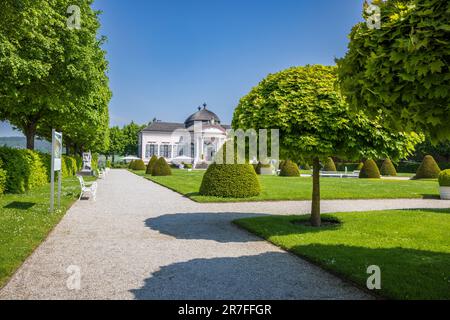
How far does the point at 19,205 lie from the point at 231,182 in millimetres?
8014

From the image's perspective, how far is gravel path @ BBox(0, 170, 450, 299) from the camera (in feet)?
15.4

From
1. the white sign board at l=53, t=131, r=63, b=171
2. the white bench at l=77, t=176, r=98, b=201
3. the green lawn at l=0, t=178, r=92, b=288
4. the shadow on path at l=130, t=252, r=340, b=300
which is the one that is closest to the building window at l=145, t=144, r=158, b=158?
the white bench at l=77, t=176, r=98, b=201

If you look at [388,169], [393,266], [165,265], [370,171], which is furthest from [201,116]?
[393,266]

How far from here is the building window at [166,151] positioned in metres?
82.7

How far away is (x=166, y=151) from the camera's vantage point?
8331cm

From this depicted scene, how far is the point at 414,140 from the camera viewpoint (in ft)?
27.4

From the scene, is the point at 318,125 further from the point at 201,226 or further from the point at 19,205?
the point at 19,205

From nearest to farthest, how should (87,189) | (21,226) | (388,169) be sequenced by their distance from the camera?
(21,226)
(87,189)
(388,169)

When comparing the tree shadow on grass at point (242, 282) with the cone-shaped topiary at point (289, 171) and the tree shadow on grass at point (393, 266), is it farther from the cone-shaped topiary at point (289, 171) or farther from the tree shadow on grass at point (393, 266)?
the cone-shaped topiary at point (289, 171)

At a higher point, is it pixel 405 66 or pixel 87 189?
pixel 405 66

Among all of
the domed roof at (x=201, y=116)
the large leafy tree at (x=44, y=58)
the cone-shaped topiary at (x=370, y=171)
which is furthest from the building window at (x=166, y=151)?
the large leafy tree at (x=44, y=58)

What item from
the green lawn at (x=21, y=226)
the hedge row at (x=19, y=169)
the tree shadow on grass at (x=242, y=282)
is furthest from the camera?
the hedge row at (x=19, y=169)

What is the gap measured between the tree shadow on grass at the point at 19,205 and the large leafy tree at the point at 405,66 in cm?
1010
